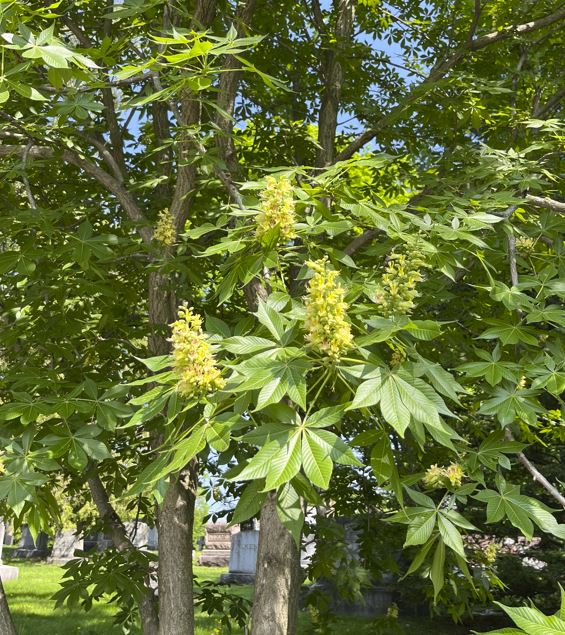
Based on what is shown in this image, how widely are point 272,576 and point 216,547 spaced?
17320 mm

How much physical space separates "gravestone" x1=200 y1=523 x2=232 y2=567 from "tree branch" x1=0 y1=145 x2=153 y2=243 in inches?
640

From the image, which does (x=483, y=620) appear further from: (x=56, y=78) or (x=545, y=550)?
(x=56, y=78)

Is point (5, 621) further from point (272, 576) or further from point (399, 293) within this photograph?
point (399, 293)

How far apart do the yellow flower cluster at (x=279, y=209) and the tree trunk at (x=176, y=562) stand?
2.34 meters

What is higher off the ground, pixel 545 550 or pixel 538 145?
pixel 538 145

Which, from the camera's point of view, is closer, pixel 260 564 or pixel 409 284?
pixel 409 284

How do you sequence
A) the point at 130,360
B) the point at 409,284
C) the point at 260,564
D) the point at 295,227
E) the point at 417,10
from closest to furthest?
the point at 409,284, the point at 295,227, the point at 260,564, the point at 130,360, the point at 417,10

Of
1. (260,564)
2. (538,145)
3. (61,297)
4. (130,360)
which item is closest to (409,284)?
(538,145)

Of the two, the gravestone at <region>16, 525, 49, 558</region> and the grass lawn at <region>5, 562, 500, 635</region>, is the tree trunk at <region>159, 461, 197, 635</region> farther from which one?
the gravestone at <region>16, 525, 49, 558</region>

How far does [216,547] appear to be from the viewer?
2092 centimetres

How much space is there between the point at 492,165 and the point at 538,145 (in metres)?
0.34

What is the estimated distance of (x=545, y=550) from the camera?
996 cm

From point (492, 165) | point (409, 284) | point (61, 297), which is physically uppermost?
point (492, 165)

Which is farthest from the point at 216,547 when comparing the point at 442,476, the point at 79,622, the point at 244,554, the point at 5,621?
the point at 442,476
